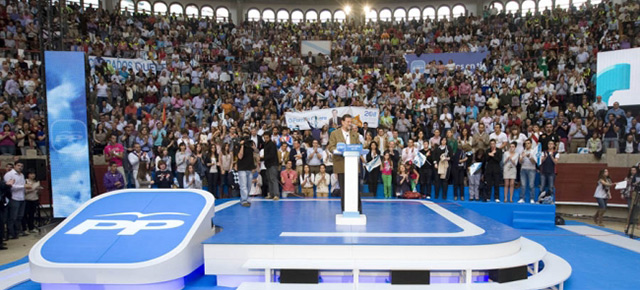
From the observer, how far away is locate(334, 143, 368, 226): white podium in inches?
270

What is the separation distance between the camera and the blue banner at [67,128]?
364 inches

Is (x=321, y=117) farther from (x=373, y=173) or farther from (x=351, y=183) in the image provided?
(x=351, y=183)

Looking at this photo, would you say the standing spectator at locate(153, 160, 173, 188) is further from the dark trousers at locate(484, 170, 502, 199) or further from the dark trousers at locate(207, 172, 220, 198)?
the dark trousers at locate(484, 170, 502, 199)

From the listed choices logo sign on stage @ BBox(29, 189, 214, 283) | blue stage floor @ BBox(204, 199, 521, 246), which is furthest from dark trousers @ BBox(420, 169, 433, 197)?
logo sign on stage @ BBox(29, 189, 214, 283)

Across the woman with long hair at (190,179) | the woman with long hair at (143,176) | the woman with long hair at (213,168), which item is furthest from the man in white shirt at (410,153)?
the woman with long hair at (143,176)

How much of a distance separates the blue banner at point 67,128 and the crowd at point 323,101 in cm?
112

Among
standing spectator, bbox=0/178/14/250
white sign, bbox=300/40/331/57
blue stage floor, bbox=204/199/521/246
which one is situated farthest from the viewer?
white sign, bbox=300/40/331/57

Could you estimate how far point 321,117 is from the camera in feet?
49.0

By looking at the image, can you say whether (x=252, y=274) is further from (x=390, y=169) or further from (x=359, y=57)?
(x=359, y=57)

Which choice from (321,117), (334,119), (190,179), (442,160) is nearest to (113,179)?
(190,179)

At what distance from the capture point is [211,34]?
85.7ft

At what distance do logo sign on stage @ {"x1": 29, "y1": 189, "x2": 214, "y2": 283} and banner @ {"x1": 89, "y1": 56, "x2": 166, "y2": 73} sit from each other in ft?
42.7

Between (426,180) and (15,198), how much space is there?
10030mm

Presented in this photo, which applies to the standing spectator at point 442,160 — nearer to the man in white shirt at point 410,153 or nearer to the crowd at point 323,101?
the crowd at point 323,101
